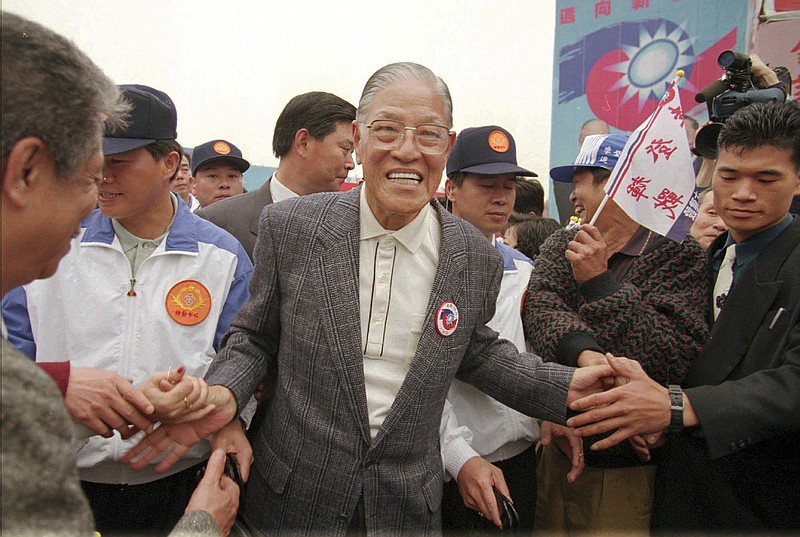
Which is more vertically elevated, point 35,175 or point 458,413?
point 35,175

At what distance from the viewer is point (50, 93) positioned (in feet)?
3.01

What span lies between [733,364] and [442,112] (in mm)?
1136

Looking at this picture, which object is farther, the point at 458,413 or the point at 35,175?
the point at 458,413

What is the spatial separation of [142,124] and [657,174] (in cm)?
177

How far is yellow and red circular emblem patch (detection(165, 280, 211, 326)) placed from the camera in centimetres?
192

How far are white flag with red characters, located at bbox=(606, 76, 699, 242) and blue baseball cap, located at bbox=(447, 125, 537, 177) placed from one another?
67cm

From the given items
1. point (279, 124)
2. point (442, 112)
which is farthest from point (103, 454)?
point (279, 124)

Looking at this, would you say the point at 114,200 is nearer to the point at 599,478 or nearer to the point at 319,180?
the point at 319,180

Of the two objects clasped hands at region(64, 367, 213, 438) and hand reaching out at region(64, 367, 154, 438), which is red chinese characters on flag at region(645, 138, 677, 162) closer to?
clasped hands at region(64, 367, 213, 438)

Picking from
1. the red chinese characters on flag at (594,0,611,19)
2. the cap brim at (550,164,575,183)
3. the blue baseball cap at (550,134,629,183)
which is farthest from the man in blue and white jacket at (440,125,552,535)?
the red chinese characters on flag at (594,0,611,19)

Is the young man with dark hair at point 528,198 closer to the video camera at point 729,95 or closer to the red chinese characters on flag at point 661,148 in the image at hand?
the video camera at point 729,95

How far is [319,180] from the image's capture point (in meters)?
3.43

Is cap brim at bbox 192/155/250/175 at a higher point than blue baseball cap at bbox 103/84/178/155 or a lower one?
lower

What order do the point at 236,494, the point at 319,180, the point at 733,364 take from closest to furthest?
the point at 236,494
the point at 733,364
the point at 319,180
